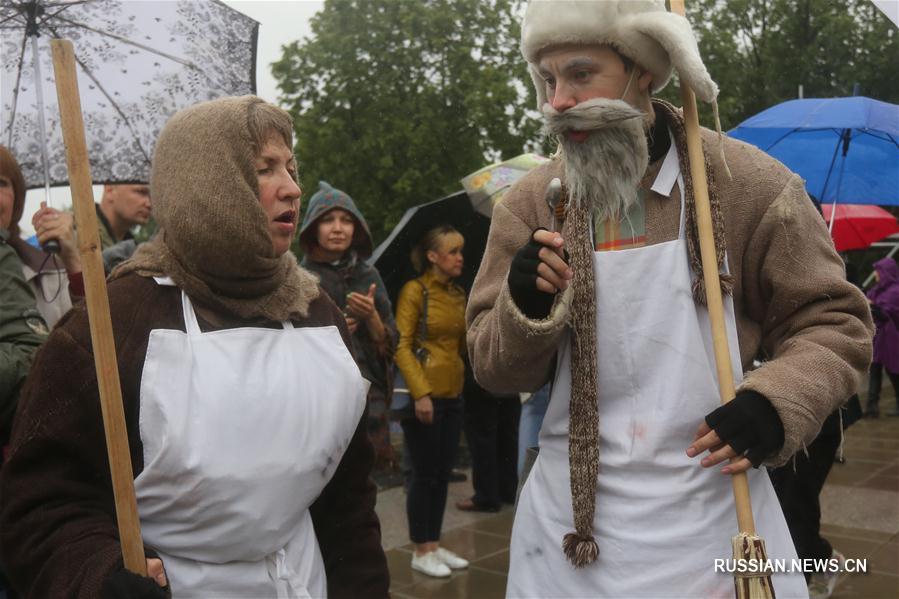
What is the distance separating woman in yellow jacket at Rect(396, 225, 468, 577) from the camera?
503cm

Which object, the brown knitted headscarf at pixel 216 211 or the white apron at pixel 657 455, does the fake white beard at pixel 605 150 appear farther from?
the brown knitted headscarf at pixel 216 211

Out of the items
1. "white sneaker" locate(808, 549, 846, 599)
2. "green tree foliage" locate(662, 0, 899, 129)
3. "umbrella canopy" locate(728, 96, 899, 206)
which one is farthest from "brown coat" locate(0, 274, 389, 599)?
"green tree foliage" locate(662, 0, 899, 129)

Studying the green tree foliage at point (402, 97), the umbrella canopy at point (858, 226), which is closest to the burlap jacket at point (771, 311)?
the umbrella canopy at point (858, 226)

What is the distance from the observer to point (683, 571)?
1926 mm

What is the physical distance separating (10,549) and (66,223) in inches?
66.0

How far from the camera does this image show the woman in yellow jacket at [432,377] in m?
5.03

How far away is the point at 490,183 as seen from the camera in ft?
17.9

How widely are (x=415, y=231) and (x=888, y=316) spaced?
7211mm

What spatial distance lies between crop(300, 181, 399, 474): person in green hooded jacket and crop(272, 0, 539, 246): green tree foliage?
1483 centimetres

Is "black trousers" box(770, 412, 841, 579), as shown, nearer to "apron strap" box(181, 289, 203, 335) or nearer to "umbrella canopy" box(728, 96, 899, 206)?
"umbrella canopy" box(728, 96, 899, 206)

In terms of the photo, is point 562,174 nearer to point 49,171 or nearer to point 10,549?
point 10,549

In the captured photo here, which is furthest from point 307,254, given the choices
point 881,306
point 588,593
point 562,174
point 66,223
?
point 881,306

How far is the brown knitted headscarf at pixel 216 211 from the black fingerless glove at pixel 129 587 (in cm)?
58

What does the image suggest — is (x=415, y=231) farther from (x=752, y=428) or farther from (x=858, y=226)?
(x=858, y=226)
